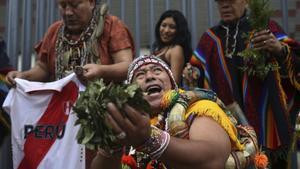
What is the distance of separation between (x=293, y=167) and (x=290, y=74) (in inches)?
29.7

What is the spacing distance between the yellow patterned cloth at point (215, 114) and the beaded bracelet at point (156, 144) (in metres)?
0.43

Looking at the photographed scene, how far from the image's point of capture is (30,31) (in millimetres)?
4656

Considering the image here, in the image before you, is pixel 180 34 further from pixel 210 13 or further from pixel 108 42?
pixel 108 42

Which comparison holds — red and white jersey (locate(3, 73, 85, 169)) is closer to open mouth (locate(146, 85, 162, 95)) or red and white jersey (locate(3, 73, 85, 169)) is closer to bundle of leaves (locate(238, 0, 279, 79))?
open mouth (locate(146, 85, 162, 95))

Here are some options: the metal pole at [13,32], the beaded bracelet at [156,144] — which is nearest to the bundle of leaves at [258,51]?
the beaded bracelet at [156,144]

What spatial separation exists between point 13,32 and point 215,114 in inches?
108

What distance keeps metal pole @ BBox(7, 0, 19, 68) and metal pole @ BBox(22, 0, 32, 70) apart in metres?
0.07

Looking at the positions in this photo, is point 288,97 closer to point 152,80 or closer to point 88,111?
point 152,80

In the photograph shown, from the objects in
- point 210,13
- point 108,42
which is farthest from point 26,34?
point 210,13

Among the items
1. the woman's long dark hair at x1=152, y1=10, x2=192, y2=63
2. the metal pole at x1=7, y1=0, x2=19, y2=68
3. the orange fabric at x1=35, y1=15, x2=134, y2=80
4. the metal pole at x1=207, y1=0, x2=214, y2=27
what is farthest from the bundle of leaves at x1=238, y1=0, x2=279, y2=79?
the metal pole at x1=7, y1=0, x2=19, y2=68

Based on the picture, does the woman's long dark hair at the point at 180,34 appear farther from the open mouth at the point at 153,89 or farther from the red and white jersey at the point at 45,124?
the open mouth at the point at 153,89

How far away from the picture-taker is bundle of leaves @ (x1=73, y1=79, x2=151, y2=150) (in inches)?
73.9

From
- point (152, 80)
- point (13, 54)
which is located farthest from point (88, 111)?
point (13, 54)

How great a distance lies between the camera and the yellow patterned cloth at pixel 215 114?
242cm
